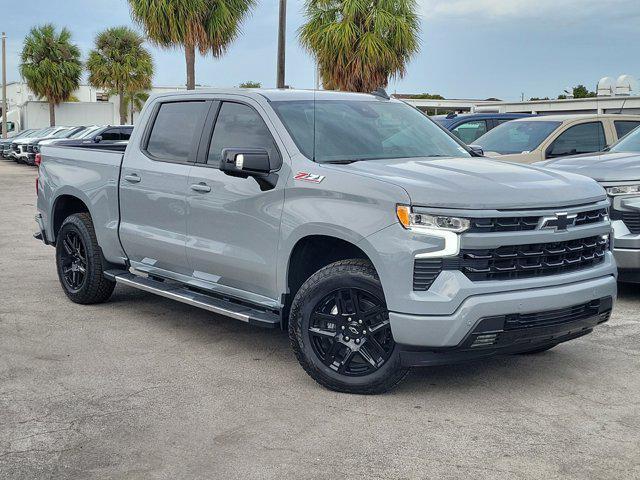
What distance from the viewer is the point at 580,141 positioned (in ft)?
38.5

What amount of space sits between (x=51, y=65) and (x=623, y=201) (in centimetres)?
4812

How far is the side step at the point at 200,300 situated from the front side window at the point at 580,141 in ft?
21.4

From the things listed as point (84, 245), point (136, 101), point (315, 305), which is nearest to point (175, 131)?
point (84, 245)

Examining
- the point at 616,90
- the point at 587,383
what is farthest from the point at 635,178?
the point at 616,90

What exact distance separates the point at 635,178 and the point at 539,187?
2970mm

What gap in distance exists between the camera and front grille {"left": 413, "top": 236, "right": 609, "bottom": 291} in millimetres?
4668

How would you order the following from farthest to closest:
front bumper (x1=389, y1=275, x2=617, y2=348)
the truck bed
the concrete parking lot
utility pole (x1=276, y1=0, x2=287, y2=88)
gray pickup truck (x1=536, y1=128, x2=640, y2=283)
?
1. utility pole (x1=276, y1=0, x2=287, y2=88)
2. gray pickup truck (x1=536, y1=128, x2=640, y2=283)
3. the truck bed
4. front bumper (x1=389, y1=275, x2=617, y2=348)
5. the concrete parking lot

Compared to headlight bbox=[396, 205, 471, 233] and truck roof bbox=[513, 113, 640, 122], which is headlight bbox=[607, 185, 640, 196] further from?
truck roof bbox=[513, 113, 640, 122]

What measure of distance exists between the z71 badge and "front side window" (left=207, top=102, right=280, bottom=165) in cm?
38

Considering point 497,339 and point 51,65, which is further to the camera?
point 51,65

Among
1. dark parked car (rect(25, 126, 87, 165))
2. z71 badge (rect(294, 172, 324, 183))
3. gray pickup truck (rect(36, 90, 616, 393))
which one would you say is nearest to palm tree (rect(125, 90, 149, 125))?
dark parked car (rect(25, 126, 87, 165))

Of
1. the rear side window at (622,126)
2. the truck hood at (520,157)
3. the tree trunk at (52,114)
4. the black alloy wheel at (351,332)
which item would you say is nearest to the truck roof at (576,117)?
the rear side window at (622,126)

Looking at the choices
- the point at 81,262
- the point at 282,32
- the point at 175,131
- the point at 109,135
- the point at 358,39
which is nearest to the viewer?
the point at 175,131

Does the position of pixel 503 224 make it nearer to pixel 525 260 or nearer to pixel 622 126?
pixel 525 260
